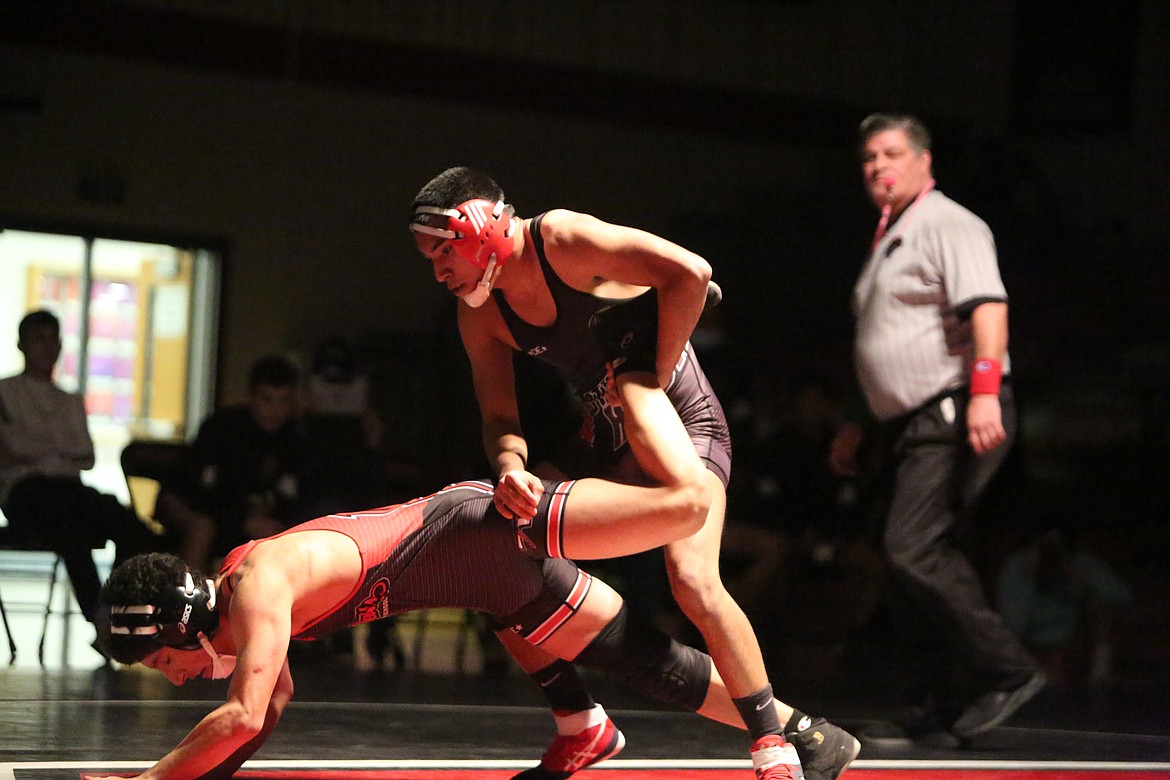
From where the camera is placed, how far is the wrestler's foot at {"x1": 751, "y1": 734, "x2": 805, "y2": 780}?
2.52 m

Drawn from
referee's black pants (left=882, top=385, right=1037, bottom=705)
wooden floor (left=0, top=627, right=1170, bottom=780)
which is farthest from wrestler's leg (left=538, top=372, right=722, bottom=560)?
referee's black pants (left=882, top=385, right=1037, bottom=705)

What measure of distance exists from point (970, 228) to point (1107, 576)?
301cm

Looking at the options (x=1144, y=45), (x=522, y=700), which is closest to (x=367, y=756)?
(x=522, y=700)

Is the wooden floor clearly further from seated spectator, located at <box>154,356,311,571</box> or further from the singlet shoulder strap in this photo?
the singlet shoulder strap

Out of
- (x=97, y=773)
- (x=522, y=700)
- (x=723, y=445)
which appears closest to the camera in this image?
(x=97, y=773)

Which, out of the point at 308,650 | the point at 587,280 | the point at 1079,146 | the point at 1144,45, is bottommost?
the point at 308,650

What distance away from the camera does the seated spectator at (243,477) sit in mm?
4980

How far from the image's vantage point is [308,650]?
17.6 ft

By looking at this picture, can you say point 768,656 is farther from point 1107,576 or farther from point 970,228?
point 970,228

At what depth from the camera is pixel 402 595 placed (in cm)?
262

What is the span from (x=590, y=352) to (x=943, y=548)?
112cm

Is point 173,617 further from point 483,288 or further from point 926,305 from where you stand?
point 926,305

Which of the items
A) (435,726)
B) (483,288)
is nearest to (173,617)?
(483,288)

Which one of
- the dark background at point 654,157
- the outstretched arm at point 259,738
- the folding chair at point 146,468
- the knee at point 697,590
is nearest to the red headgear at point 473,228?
the knee at point 697,590
